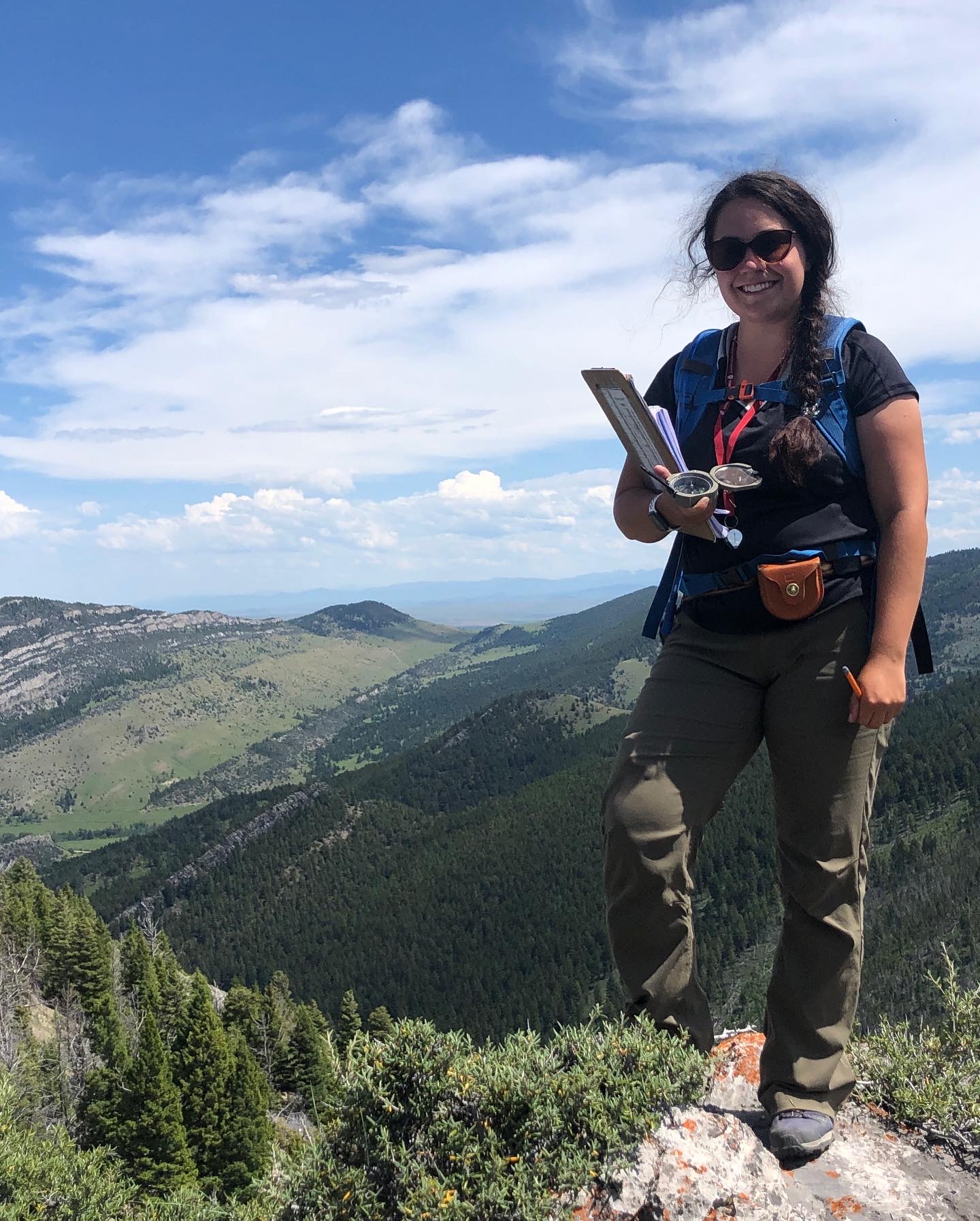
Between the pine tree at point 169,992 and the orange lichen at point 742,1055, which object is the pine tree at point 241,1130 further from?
the orange lichen at point 742,1055

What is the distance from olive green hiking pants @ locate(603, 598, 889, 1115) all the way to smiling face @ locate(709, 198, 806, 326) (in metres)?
1.70

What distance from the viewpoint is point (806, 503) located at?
4.27 m

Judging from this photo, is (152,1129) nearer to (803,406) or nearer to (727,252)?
(803,406)

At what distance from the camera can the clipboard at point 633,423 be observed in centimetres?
414

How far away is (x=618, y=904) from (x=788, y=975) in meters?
1.01

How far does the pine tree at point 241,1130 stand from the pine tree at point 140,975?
16.8 m

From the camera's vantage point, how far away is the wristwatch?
178 inches

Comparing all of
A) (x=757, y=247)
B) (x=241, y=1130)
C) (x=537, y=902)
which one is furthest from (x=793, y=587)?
(x=537, y=902)

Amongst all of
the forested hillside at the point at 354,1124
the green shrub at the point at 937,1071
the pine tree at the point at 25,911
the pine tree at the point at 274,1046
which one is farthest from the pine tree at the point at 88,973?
the green shrub at the point at 937,1071

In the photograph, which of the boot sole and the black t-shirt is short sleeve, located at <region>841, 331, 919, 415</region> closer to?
the black t-shirt

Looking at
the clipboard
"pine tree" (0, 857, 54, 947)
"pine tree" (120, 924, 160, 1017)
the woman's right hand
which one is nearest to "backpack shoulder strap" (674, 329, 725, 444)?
the clipboard

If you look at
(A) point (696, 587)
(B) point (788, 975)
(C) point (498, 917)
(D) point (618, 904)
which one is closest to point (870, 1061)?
(B) point (788, 975)

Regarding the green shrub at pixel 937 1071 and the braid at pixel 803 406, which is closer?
the braid at pixel 803 406

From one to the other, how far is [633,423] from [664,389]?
2.99ft
